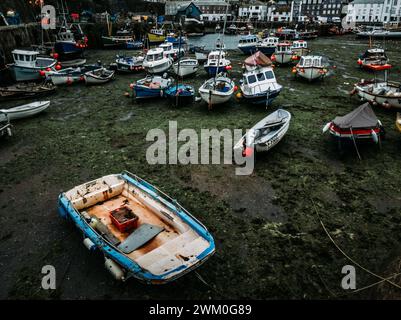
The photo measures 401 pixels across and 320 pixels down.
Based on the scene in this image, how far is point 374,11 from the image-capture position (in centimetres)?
8681

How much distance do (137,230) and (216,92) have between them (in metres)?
11.5

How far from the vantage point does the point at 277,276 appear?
21.7ft

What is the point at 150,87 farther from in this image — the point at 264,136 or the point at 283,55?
the point at 283,55

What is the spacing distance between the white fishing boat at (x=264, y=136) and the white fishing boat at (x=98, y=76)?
1576 cm

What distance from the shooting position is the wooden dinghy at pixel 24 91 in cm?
1862

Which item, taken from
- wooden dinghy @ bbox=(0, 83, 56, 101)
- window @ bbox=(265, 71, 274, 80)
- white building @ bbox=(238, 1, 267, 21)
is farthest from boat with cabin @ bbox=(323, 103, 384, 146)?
white building @ bbox=(238, 1, 267, 21)

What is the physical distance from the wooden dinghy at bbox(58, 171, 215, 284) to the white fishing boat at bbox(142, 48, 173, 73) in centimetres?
1811

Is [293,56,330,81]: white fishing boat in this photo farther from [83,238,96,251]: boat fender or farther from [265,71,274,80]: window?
[83,238,96,251]: boat fender

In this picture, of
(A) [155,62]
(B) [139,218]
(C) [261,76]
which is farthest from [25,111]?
(C) [261,76]

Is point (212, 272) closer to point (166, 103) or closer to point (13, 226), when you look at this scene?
point (13, 226)

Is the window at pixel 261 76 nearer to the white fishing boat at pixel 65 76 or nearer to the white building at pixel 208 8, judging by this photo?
the white fishing boat at pixel 65 76

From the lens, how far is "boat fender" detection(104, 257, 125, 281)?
241 inches

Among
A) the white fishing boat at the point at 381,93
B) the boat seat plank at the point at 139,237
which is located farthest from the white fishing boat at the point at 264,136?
the white fishing boat at the point at 381,93
